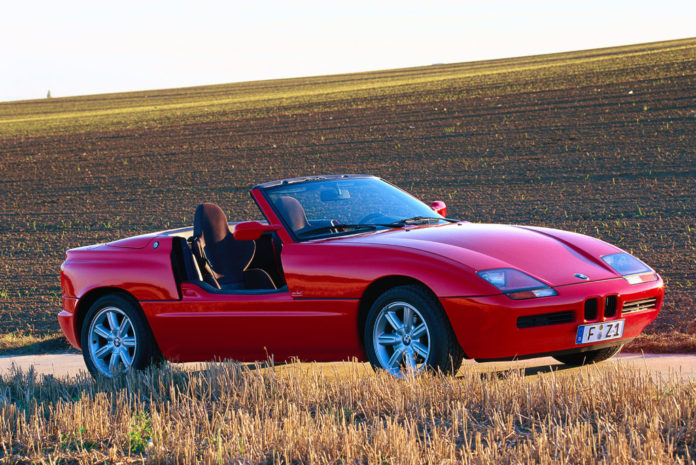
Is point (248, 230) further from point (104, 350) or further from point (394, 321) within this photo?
point (104, 350)

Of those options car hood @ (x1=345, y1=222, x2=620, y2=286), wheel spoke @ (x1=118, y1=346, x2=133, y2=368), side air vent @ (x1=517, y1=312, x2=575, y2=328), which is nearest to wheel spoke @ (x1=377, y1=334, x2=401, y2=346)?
car hood @ (x1=345, y1=222, x2=620, y2=286)

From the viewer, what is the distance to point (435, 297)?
243 inches

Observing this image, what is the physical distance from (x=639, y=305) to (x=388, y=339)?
5.63ft

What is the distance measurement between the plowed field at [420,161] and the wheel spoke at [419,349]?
8.81 ft

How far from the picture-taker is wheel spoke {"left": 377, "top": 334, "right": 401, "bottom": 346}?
6293 mm

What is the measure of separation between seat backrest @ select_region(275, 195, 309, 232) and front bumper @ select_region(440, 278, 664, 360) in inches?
63.2

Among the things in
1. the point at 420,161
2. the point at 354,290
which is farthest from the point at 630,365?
the point at 420,161

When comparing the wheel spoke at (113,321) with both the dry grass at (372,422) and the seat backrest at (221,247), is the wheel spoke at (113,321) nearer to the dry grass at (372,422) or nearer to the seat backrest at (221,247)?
the seat backrest at (221,247)

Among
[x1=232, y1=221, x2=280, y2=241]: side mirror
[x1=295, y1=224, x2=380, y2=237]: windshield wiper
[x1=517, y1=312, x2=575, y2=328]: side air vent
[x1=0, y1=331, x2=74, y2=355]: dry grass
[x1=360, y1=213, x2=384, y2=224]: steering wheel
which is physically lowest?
[x1=0, y1=331, x2=74, y2=355]: dry grass

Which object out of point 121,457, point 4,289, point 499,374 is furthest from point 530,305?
point 4,289

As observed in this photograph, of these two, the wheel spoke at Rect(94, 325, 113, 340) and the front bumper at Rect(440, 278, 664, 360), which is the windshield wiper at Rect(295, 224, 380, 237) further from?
the wheel spoke at Rect(94, 325, 113, 340)

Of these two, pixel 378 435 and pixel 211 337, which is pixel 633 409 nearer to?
pixel 378 435

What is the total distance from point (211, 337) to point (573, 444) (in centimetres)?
367

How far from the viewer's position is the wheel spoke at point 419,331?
20.3 feet
